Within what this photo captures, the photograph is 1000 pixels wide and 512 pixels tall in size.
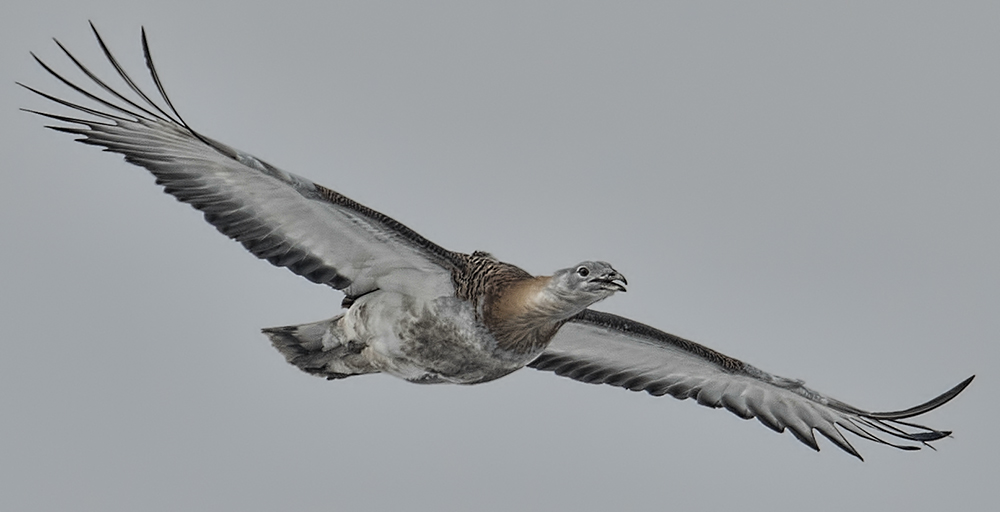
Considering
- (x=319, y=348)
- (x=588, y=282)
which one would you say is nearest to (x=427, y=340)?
(x=319, y=348)

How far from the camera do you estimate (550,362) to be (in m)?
22.4

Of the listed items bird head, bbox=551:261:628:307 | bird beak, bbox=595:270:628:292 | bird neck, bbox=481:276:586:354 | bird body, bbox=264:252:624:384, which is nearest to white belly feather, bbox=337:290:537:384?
bird body, bbox=264:252:624:384

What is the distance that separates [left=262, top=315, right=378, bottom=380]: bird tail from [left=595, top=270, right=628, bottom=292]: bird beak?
156 inches

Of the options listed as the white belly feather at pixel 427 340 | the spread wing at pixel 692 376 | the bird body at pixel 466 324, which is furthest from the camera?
the spread wing at pixel 692 376

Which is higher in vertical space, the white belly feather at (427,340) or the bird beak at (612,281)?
the bird beak at (612,281)

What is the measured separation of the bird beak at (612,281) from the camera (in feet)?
57.2

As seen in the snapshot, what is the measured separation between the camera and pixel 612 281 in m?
17.5

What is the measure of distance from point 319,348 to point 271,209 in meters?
2.35

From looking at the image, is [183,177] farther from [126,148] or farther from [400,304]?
[400,304]

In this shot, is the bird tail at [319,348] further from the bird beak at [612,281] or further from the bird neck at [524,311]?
the bird beak at [612,281]

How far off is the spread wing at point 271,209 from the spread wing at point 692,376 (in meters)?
3.35

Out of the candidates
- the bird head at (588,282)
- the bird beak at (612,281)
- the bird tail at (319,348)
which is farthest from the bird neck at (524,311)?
the bird tail at (319,348)

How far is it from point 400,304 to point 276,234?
183 cm

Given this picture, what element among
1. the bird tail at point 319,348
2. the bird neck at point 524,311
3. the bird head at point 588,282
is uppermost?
the bird head at point 588,282
